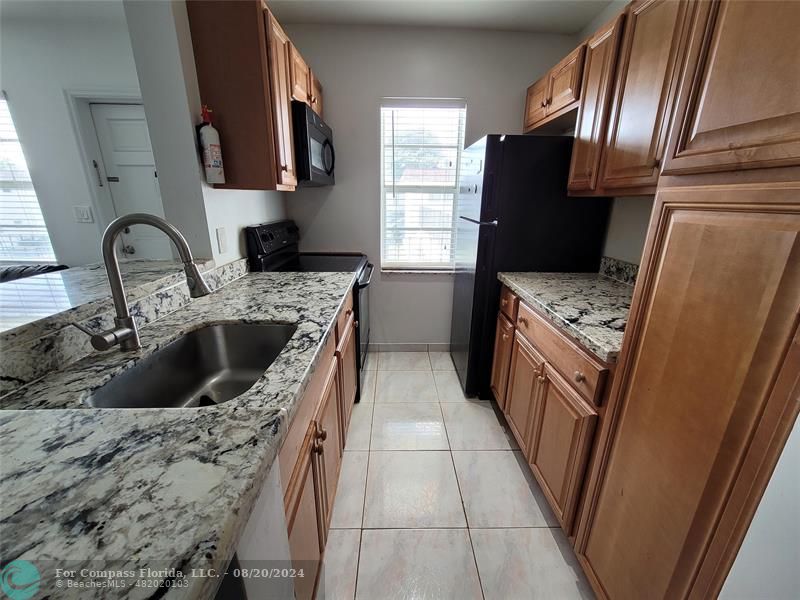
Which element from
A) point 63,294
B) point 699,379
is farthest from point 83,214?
point 699,379

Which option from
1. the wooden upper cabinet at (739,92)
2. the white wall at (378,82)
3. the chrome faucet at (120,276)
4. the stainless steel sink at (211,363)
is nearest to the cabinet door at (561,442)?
the wooden upper cabinet at (739,92)

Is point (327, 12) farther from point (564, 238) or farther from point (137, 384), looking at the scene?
point (137, 384)

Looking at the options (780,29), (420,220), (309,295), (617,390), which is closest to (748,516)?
(617,390)

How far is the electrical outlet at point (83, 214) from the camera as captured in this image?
219 centimetres

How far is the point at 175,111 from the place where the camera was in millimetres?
1317

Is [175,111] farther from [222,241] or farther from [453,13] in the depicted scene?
[453,13]

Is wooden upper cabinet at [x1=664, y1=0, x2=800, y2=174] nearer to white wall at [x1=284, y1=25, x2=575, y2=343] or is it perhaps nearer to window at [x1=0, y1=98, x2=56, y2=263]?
white wall at [x1=284, y1=25, x2=575, y2=343]

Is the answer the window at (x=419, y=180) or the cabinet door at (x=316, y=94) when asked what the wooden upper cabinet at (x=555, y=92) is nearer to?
the window at (x=419, y=180)

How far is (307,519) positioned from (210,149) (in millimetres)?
1502

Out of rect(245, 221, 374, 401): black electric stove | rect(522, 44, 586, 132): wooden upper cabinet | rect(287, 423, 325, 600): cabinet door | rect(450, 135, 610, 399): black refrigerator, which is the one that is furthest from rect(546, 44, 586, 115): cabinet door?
rect(287, 423, 325, 600): cabinet door

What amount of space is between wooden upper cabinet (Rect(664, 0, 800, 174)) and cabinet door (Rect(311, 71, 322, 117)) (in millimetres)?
1990

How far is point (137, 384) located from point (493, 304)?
1.75 metres

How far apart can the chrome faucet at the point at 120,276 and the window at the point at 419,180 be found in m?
1.97

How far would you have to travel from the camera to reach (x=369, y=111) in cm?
240
